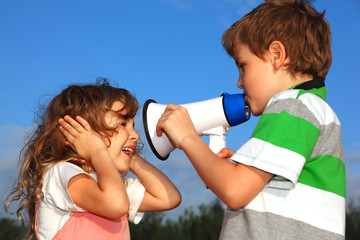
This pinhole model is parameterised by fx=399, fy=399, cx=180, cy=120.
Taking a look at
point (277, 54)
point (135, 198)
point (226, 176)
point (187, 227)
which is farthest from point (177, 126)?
point (187, 227)

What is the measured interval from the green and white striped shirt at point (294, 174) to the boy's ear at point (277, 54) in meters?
0.24

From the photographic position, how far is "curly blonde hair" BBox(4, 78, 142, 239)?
9.28 ft

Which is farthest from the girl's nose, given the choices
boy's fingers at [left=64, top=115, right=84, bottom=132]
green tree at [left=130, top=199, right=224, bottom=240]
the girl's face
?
green tree at [left=130, top=199, right=224, bottom=240]

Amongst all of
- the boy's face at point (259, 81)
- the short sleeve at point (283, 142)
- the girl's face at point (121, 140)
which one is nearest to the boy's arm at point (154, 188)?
the girl's face at point (121, 140)

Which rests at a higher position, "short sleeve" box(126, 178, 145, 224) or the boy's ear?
the boy's ear

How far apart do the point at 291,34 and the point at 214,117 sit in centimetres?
76

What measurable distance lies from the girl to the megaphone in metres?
0.21

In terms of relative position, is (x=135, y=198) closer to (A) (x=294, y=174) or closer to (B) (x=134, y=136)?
(B) (x=134, y=136)

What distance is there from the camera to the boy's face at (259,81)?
2256 millimetres

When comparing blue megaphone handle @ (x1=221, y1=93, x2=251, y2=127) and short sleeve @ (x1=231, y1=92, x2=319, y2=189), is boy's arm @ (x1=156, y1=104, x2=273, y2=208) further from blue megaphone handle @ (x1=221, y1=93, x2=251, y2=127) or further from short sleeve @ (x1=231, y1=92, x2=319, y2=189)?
blue megaphone handle @ (x1=221, y1=93, x2=251, y2=127)

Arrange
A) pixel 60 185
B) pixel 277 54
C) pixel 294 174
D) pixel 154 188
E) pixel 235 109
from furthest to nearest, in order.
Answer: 1. pixel 154 188
2. pixel 235 109
3. pixel 60 185
4. pixel 277 54
5. pixel 294 174

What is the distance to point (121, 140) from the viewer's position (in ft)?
9.41

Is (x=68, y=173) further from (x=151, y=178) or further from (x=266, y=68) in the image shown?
(x=266, y=68)

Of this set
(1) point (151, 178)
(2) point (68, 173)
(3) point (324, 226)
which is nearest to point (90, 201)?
(2) point (68, 173)
